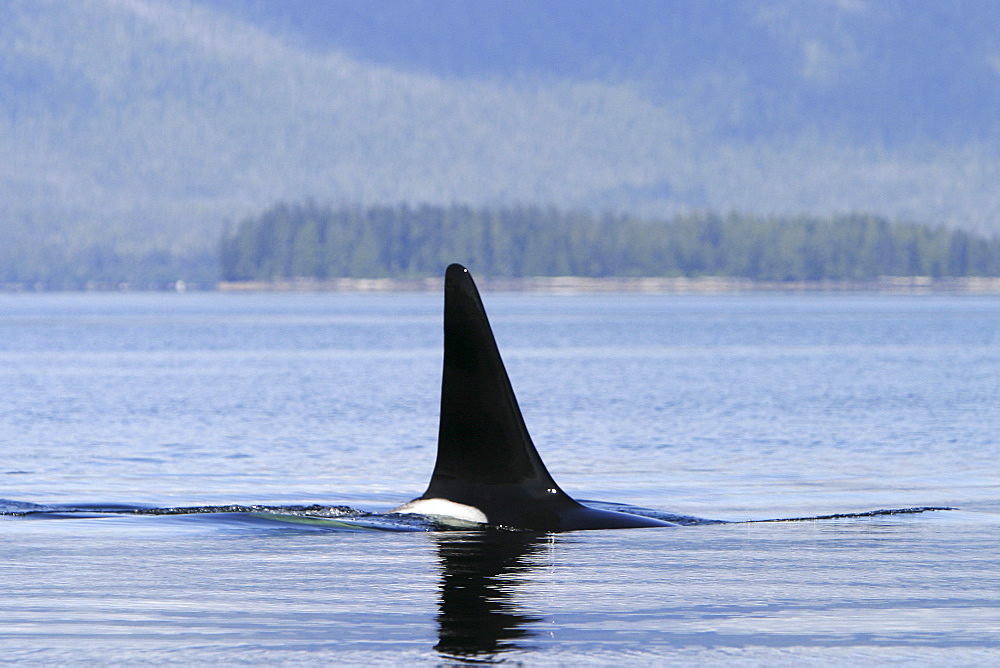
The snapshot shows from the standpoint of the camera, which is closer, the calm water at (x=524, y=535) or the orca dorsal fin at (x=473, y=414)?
the calm water at (x=524, y=535)

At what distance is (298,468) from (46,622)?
17841 millimetres

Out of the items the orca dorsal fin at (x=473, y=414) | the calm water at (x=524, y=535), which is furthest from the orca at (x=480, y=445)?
the calm water at (x=524, y=535)

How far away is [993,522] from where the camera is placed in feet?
64.7

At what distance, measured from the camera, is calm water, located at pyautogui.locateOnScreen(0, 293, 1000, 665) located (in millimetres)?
11344

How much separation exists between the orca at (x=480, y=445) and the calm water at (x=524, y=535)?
38 centimetres

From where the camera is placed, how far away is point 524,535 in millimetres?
16203

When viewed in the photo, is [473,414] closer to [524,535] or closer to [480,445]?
[480,445]

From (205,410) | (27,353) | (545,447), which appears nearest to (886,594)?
(545,447)

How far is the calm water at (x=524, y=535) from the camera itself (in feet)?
37.2

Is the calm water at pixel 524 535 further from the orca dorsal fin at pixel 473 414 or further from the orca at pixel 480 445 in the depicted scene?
the orca dorsal fin at pixel 473 414

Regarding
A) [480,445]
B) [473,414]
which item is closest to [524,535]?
[480,445]

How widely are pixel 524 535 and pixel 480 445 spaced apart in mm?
961

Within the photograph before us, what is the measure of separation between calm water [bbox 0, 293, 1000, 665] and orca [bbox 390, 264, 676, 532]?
378mm

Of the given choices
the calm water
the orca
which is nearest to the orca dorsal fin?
the orca
